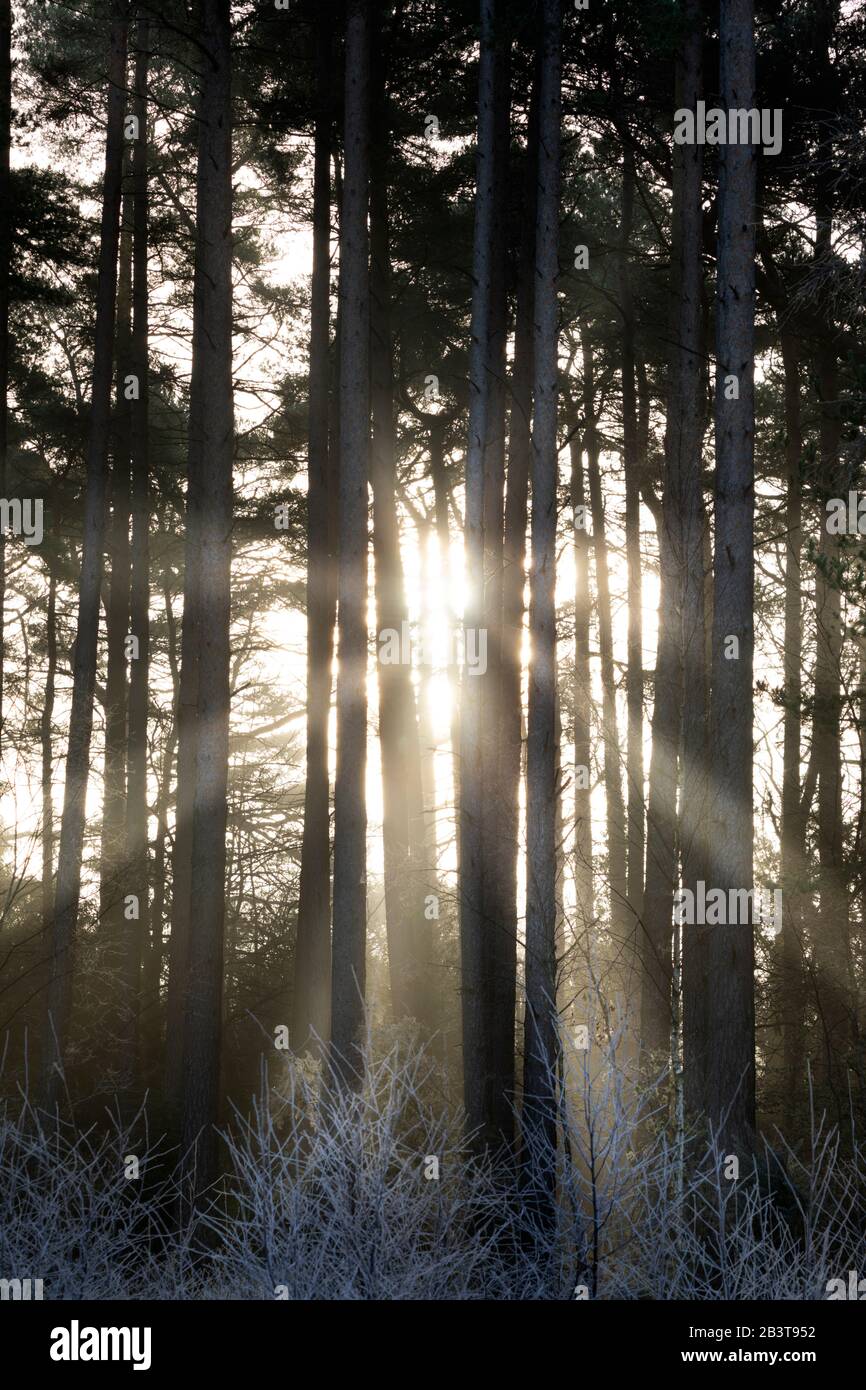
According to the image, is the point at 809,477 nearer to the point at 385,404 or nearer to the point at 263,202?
the point at 385,404

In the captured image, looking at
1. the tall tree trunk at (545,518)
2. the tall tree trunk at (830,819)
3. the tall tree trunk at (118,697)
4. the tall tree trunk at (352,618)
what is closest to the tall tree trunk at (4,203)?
the tall tree trunk at (118,697)

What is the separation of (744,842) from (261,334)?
40.1ft

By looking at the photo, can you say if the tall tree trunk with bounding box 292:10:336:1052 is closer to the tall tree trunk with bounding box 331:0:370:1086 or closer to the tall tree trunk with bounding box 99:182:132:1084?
the tall tree trunk with bounding box 99:182:132:1084

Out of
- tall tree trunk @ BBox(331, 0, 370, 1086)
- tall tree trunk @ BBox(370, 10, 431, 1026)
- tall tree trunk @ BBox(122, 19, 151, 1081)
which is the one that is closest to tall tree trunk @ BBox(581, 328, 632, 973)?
tall tree trunk @ BBox(370, 10, 431, 1026)

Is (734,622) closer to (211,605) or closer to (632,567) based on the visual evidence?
(211,605)

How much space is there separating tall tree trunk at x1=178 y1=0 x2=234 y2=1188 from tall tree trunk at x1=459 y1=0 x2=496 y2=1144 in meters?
2.41

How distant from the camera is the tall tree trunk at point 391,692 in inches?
681

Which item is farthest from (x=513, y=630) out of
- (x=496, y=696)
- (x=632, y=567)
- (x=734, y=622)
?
Answer: (x=632, y=567)

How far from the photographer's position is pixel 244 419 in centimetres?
1945

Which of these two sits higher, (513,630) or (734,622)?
(513,630)

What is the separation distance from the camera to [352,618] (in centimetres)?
1357

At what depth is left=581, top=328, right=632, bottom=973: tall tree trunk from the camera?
20.4m

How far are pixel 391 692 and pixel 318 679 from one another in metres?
1.10

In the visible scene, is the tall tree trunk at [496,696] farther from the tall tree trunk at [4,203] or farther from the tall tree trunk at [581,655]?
the tall tree trunk at [581,655]
